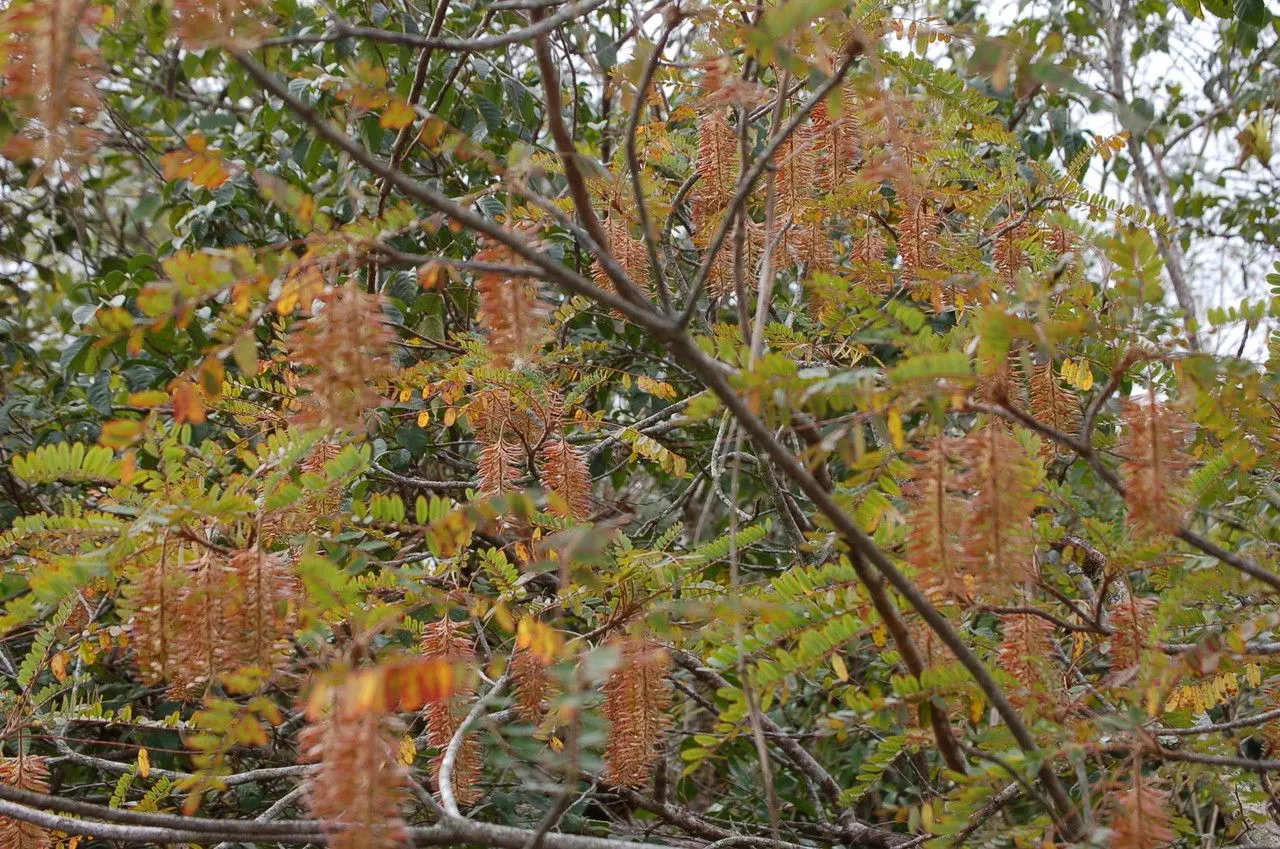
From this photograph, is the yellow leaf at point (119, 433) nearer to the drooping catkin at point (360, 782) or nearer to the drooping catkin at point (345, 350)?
the drooping catkin at point (345, 350)

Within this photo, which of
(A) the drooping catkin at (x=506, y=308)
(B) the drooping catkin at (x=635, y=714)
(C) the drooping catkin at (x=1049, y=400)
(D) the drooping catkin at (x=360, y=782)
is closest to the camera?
(D) the drooping catkin at (x=360, y=782)

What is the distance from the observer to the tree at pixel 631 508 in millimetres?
1066

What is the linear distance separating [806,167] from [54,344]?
9.65ft

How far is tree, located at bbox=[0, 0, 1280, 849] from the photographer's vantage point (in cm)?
107

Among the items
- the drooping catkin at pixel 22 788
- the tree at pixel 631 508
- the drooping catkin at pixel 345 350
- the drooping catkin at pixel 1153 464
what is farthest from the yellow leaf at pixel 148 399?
the drooping catkin at pixel 1153 464

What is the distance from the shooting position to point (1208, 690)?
5.11 ft

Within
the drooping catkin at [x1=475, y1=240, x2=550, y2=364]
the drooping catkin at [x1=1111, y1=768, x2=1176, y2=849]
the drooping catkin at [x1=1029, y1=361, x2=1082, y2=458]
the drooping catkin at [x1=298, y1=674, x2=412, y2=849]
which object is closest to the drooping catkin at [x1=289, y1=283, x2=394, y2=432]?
the drooping catkin at [x1=475, y1=240, x2=550, y2=364]

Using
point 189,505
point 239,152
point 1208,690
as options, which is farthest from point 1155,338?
point 239,152

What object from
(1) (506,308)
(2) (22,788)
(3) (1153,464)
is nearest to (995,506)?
(3) (1153,464)

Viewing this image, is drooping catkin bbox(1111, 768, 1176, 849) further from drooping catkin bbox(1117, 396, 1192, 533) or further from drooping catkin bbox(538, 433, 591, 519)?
drooping catkin bbox(538, 433, 591, 519)

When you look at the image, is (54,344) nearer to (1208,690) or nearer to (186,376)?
(186,376)

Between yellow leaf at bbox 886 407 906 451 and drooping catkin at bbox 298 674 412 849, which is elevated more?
yellow leaf at bbox 886 407 906 451

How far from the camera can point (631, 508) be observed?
98.8 inches

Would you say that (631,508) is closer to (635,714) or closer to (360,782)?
(635,714)
